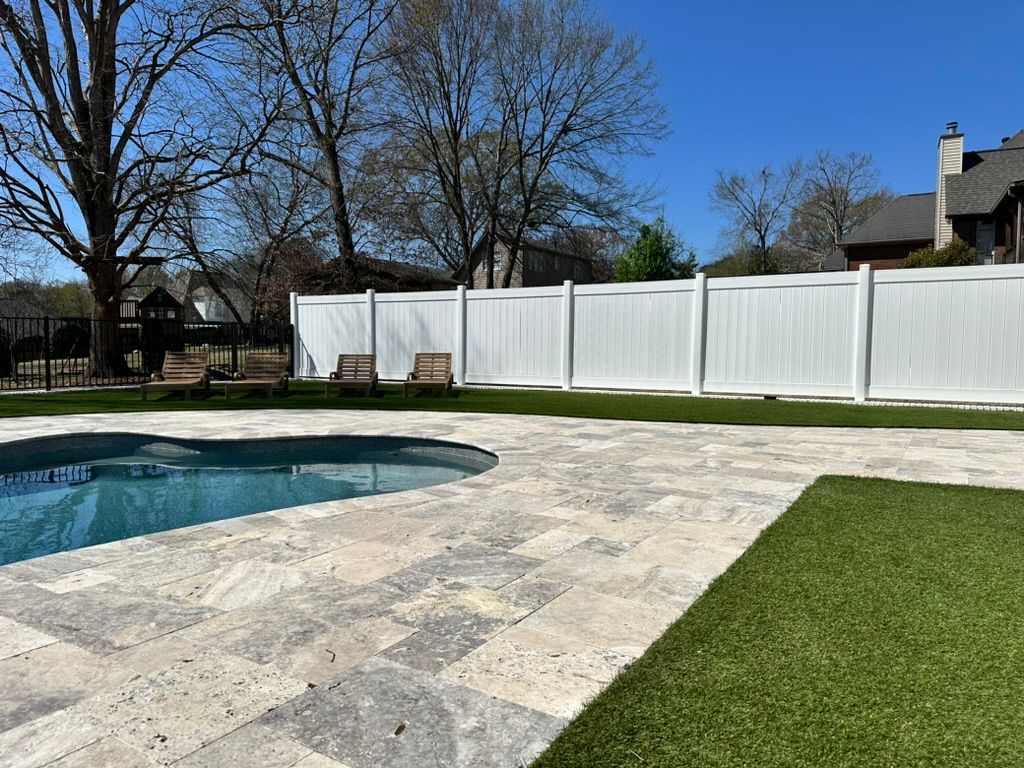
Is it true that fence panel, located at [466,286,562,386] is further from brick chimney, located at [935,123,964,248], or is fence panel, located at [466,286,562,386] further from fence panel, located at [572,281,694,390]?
brick chimney, located at [935,123,964,248]

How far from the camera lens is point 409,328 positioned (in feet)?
48.2

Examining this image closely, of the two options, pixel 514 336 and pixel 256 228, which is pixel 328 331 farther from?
pixel 256 228

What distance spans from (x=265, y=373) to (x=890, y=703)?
487 inches

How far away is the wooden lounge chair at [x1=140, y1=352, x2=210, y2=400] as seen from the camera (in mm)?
11742

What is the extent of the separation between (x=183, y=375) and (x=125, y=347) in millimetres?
5229

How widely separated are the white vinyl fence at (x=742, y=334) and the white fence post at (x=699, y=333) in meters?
0.02

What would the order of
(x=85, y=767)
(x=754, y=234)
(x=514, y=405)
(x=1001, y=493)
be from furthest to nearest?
1. (x=754, y=234)
2. (x=514, y=405)
3. (x=1001, y=493)
4. (x=85, y=767)

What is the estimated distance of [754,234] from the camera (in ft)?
137

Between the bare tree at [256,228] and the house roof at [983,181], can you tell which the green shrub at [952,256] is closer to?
the house roof at [983,181]

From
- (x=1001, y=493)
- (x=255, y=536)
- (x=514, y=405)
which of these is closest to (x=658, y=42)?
(x=514, y=405)

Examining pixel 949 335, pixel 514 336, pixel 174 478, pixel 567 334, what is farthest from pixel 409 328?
pixel 949 335

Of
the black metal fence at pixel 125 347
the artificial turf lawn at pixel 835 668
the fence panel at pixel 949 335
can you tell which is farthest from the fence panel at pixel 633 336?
the artificial turf lawn at pixel 835 668

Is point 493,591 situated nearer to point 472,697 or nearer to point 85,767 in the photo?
point 472,697

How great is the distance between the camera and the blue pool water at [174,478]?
4914mm
